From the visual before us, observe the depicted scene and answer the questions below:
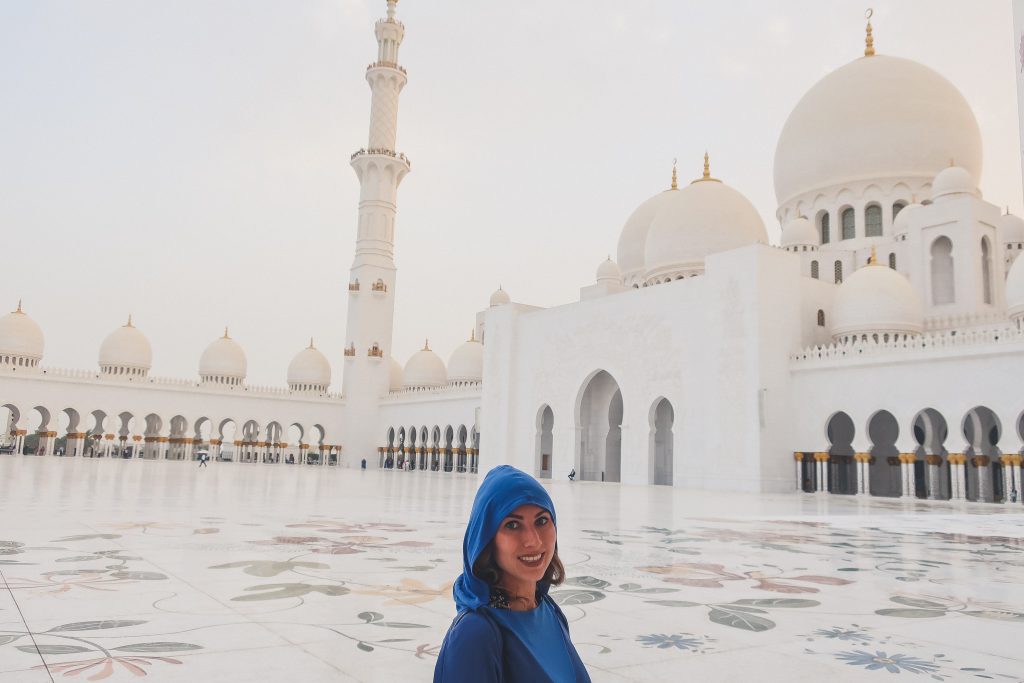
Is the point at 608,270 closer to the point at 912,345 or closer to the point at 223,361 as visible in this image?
the point at 912,345

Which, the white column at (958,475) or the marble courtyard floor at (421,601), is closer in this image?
the marble courtyard floor at (421,601)

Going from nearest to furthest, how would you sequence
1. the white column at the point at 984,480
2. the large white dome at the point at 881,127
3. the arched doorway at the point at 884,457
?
the white column at the point at 984,480, the arched doorway at the point at 884,457, the large white dome at the point at 881,127

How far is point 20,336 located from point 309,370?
9.86m

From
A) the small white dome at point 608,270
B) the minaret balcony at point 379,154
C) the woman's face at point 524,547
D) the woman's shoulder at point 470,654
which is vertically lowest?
the woman's shoulder at point 470,654

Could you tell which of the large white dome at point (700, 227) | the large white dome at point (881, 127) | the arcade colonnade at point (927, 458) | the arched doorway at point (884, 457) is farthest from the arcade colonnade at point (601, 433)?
the large white dome at point (881, 127)

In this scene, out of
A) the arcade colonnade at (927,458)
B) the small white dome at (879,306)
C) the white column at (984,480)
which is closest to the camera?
the arcade colonnade at (927,458)

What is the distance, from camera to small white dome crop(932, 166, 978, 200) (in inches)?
730

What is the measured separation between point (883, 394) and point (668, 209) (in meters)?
8.93

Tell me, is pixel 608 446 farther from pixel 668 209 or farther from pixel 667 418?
pixel 668 209

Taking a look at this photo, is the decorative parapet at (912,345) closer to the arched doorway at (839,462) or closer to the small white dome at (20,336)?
the arched doorway at (839,462)

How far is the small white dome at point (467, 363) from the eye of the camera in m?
30.4

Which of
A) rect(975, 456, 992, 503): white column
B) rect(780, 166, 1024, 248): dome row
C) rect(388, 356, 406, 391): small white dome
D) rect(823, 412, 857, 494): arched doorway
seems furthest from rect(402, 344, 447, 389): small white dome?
rect(975, 456, 992, 503): white column

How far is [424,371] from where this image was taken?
31922mm

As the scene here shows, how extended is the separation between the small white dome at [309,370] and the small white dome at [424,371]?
3.16 meters
